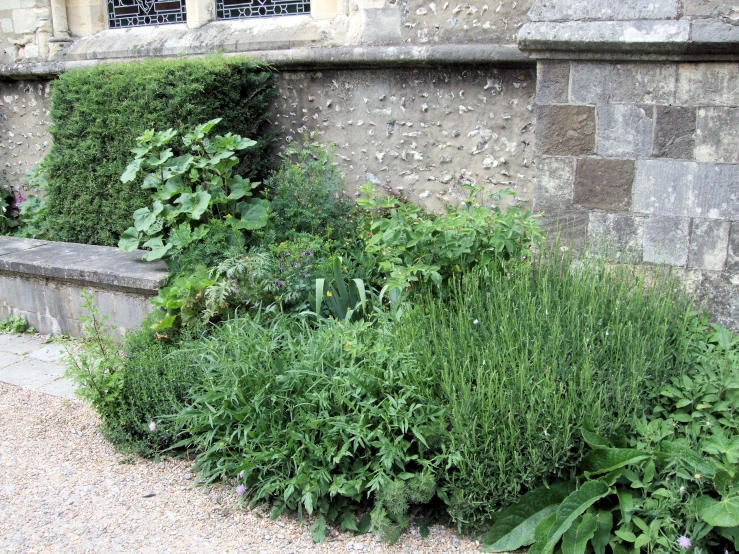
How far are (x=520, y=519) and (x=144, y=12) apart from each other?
19.3ft

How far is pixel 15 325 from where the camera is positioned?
5.12m

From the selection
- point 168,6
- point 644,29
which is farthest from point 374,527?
Result: point 168,6

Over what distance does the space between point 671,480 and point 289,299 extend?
2169 mm

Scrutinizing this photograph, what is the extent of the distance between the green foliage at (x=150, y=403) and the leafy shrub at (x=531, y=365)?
1160 mm

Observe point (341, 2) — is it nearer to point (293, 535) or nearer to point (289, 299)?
point (289, 299)

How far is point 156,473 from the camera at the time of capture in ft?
10.4

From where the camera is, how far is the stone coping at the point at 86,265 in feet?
14.4

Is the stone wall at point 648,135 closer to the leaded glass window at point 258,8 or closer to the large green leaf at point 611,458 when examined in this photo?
the large green leaf at point 611,458

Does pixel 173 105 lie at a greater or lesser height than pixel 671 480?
greater

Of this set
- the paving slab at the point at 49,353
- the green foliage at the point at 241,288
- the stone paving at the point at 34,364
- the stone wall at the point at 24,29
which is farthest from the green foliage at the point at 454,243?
the stone wall at the point at 24,29

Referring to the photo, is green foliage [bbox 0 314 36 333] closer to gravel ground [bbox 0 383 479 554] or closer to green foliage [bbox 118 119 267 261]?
green foliage [bbox 118 119 267 261]

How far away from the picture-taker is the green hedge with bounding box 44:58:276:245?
4902 millimetres

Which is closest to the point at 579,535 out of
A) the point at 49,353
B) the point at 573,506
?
the point at 573,506

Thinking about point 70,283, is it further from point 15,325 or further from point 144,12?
point 144,12
